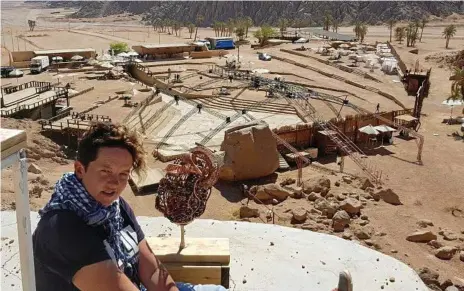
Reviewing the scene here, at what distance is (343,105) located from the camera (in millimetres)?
27750

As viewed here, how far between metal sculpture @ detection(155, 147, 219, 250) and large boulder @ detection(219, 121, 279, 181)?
1106cm

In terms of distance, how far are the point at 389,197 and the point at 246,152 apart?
15.8 ft

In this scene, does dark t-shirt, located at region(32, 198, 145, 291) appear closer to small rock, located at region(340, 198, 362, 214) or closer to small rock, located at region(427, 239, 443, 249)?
small rock, located at region(427, 239, 443, 249)

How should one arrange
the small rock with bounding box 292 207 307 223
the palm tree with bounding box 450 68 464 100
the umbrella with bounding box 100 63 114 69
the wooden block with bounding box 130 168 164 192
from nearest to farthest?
the small rock with bounding box 292 207 307 223 < the wooden block with bounding box 130 168 164 192 < the palm tree with bounding box 450 68 464 100 < the umbrella with bounding box 100 63 114 69

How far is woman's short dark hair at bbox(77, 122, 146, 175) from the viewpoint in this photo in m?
2.98

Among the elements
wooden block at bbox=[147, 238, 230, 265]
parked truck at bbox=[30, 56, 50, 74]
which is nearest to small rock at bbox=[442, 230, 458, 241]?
wooden block at bbox=[147, 238, 230, 265]

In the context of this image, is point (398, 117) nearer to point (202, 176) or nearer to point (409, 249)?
point (409, 249)

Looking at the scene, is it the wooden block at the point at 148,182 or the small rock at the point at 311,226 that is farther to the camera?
the wooden block at the point at 148,182

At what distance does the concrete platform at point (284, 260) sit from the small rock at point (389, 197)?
8.81 m

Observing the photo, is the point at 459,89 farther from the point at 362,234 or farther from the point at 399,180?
the point at 362,234

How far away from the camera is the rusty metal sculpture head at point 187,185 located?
5.15 metres

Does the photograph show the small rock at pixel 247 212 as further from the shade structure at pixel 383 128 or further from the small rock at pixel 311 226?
the shade structure at pixel 383 128

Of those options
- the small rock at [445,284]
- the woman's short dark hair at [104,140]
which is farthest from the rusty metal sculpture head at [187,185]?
the small rock at [445,284]

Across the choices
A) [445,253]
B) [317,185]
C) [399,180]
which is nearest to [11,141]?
[445,253]
